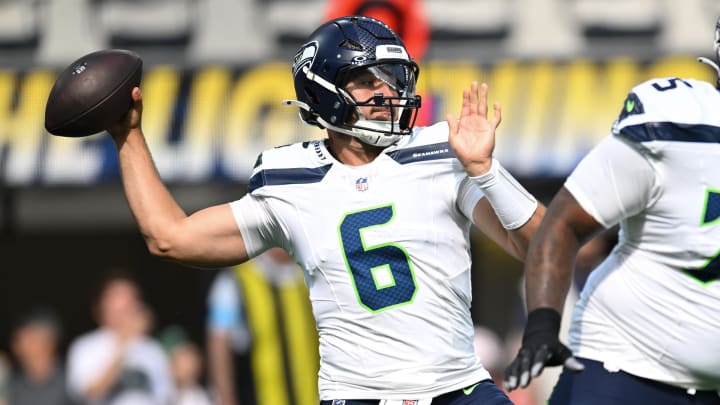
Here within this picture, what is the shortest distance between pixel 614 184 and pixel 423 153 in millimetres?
712

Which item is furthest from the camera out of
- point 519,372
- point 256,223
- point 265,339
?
point 265,339

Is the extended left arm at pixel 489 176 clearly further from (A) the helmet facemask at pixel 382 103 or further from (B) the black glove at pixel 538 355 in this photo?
(B) the black glove at pixel 538 355

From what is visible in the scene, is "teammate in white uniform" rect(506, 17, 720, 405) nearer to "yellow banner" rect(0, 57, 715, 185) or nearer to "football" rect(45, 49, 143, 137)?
"football" rect(45, 49, 143, 137)

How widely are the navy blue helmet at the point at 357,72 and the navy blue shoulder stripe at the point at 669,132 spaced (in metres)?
0.83

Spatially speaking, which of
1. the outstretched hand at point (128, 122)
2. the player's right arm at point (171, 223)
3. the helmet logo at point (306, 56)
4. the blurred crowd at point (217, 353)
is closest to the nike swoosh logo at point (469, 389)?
the player's right arm at point (171, 223)

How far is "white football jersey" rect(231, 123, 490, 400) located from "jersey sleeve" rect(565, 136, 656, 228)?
49cm

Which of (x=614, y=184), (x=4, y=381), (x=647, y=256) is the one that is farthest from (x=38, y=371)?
(x=614, y=184)

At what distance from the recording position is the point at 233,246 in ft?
14.0

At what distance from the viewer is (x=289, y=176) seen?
418 centimetres

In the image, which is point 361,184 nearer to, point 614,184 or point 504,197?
point 504,197

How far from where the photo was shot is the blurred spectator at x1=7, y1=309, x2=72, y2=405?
29.3ft

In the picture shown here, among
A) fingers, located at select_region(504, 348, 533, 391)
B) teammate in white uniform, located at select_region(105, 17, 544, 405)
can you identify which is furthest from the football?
fingers, located at select_region(504, 348, 533, 391)

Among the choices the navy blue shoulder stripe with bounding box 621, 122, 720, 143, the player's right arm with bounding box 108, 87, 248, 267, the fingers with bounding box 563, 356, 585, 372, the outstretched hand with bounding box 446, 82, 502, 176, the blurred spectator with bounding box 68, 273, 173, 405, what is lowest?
the blurred spectator with bounding box 68, 273, 173, 405

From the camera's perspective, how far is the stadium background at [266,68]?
30.9 feet
